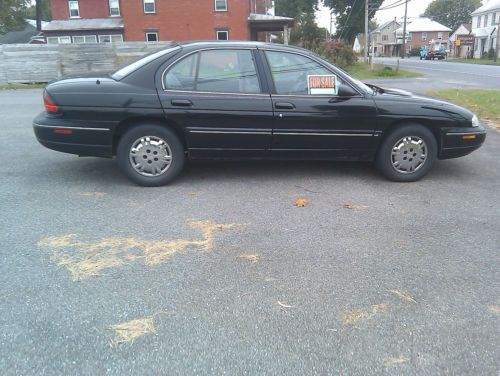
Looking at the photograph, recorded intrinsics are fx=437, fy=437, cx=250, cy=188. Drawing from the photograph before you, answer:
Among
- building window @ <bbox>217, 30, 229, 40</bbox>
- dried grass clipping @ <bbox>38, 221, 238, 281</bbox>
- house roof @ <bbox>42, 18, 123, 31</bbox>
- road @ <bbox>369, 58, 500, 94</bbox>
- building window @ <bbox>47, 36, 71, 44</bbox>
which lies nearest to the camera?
dried grass clipping @ <bbox>38, 221, 238, 281</bbox>

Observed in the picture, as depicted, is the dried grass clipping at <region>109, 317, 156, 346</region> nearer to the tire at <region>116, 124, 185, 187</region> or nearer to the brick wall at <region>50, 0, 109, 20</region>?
the tire at <region>116, 124, 185, 187</region>

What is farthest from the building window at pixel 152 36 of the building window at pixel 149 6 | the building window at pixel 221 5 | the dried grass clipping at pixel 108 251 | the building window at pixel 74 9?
the dried grass clipping at pixel 108 251

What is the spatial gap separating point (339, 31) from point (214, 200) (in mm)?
53585

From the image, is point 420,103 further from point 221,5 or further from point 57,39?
point 57,39

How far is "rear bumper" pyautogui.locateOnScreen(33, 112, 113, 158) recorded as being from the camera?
16.1 ft

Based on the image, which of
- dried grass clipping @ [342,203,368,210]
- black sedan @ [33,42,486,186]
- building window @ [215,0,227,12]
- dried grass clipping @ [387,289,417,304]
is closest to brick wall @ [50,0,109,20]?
building window @ [215,0,227,12]

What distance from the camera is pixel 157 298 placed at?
2.93 meters

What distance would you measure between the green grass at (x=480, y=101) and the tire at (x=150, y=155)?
756 centimetres

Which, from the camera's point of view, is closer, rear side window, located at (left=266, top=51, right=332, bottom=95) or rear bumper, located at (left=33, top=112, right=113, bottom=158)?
rear bumper, located at (left=33, top=112, right=113, bottom=158)

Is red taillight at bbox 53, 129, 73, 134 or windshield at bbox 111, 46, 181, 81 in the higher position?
windshield at bbox 111, 46, 181, 81

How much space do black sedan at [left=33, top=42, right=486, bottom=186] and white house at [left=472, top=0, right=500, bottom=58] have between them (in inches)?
2563

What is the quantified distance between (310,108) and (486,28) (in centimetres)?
7373

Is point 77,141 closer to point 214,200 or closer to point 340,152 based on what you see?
point 214,200

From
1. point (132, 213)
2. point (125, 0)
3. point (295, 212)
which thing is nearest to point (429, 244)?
point (295, 212)
